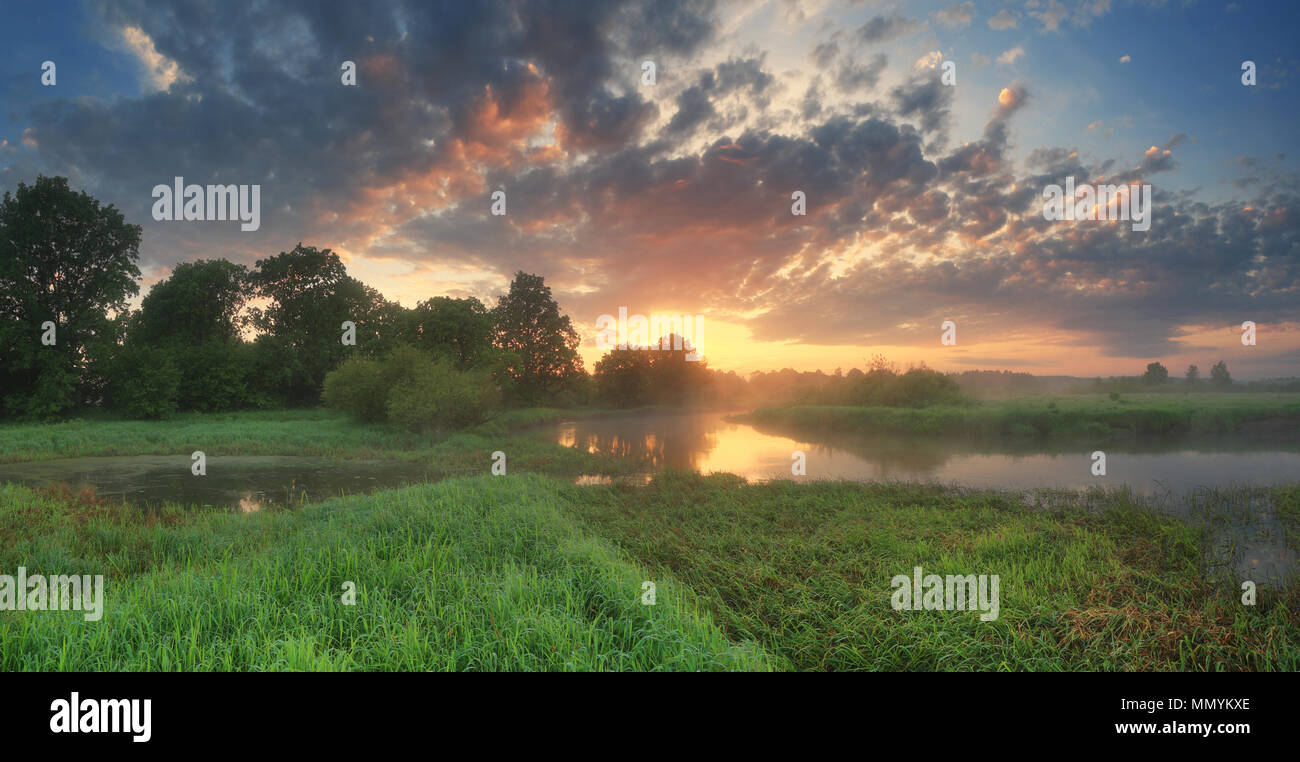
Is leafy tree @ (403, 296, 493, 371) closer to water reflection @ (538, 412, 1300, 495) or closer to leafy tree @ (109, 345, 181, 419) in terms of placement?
water reflection @ (538, 412, 1300, 495)

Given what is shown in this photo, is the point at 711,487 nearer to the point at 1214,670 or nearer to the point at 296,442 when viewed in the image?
the point at 1214,670

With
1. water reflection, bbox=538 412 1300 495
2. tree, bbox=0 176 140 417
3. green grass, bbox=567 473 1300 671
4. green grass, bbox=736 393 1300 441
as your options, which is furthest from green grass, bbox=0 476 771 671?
tree, bbox=0 176 140 417

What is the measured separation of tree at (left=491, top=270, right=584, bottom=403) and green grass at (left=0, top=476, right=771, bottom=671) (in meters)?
42.0

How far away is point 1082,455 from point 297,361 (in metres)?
54.8

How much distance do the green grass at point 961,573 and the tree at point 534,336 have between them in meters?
40.0

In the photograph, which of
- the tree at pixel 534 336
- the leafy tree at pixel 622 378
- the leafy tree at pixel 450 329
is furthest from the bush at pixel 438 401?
the leafy tree at pixel 622 378

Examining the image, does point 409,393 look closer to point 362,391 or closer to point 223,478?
point 362,391

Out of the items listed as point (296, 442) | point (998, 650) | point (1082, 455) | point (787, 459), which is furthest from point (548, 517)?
point (1082, 455)

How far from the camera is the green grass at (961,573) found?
5176mm

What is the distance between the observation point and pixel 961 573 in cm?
726

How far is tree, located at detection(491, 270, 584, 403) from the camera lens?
169ft

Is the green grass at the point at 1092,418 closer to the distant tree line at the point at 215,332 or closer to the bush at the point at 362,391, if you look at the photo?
the distant tree line at the point at 215,332
